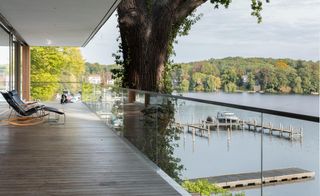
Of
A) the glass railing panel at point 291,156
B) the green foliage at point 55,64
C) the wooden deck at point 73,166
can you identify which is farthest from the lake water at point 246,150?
the green foliage at point 55,64

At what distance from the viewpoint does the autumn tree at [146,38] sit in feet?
33.6

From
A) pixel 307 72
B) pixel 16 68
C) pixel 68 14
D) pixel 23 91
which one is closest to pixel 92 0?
pixel 68 14

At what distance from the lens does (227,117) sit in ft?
10.2

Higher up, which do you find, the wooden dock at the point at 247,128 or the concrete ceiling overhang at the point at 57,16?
the concrete ceiling overhang at the point at 57,16

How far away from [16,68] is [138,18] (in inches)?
288

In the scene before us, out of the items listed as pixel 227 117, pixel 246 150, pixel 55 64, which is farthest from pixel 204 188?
pixel 55 64

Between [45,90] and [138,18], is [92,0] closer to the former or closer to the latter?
[138,18]

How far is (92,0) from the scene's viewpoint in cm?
823

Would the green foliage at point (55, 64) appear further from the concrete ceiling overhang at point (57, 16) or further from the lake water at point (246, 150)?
the lake water at point (246, 150)

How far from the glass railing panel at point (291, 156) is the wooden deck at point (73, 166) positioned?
5.65 ft

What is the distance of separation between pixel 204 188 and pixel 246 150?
872mm

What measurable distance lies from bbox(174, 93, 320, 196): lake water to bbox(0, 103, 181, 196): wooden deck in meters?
0.57

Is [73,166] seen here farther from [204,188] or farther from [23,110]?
[23,110]

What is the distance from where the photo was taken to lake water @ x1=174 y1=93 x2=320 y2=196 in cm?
208
